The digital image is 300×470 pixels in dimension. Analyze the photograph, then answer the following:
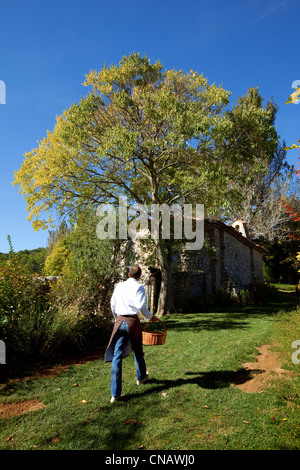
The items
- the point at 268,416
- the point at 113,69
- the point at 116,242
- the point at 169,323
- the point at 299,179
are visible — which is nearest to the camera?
the point at 268,416

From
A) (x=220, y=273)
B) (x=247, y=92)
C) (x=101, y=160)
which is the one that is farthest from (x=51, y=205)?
(x=247, y=92)

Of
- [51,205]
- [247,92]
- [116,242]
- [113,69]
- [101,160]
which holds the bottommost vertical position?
[116,242]

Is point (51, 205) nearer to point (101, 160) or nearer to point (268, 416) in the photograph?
point (101, 160)

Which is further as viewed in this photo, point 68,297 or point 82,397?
point 68,297

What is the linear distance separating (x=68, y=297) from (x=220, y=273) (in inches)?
531

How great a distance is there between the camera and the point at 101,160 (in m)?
13.1

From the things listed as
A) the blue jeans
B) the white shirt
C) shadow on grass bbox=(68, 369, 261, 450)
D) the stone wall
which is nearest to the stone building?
the stone wall

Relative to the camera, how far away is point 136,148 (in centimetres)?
1146

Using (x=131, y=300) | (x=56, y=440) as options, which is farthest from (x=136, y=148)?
(x=56, y=440)

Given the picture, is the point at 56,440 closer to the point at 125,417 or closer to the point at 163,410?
the point at 125,417

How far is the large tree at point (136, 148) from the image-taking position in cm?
1136

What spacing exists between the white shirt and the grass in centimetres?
127

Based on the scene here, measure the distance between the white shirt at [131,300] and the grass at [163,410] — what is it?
1272mm

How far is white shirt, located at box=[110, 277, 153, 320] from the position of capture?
4278 mm
